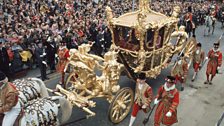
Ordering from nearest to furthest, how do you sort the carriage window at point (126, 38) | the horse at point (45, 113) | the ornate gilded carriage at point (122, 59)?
the horse at point (45, 113)
the ornate gilded carriage at point (122, 59)
the carriage window at point (126, 38)

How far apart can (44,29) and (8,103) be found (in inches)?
308

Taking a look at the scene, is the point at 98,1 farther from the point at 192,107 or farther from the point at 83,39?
the point at 192,107

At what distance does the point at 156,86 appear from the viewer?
940 centimetres

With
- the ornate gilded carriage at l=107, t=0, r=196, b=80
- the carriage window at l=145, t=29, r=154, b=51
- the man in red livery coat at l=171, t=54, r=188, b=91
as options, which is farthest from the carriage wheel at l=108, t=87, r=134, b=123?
the man in red livery coat at l=171, t=54, r=188, b=91

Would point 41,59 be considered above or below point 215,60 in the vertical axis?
above

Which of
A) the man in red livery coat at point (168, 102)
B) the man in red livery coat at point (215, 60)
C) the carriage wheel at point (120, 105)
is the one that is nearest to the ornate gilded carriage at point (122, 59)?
the carriage wheel at point (120, 105)

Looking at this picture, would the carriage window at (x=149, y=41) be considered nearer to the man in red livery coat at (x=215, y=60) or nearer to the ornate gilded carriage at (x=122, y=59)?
the ornate gilded carriage at (x=122, y=59)

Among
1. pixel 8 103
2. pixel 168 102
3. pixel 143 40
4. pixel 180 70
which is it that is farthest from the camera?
pixel 180 70

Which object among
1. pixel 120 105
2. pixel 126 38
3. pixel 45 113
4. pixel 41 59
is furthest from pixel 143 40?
pixel 41 59

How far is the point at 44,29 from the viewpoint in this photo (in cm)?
1221

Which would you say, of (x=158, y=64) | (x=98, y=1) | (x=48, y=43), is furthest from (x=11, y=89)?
(x=98, y=1)

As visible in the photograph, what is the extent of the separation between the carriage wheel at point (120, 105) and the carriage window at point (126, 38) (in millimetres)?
1656

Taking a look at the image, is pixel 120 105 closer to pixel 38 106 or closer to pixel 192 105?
pixel 38 106

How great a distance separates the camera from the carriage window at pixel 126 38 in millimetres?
8406
